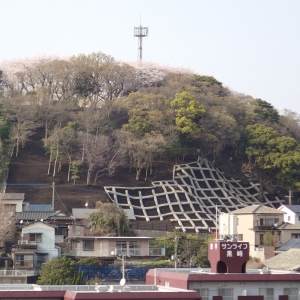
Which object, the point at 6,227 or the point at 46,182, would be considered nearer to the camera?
the point at 6,227

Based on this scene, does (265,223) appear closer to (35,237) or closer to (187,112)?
(35,237)

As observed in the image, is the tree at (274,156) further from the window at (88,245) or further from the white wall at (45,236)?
the white wall at (45,236)

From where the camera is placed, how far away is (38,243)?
3691 cm

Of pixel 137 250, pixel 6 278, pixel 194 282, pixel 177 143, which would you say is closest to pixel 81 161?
pixel 177 143

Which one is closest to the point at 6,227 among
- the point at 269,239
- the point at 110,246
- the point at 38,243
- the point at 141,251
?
the point at 38,243

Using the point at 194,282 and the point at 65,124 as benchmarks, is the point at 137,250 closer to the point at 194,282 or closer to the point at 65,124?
the point at 194,282

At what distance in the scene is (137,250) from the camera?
3656cm

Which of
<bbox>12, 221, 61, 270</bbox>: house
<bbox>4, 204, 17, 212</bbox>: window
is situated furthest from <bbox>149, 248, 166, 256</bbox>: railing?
→ <bbox>4, 204, 17, 212</bbox>: window

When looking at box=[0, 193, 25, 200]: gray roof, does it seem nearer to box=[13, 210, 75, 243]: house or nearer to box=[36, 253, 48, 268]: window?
box=[13, 210, 75, 243]: house

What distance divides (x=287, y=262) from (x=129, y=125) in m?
29.0

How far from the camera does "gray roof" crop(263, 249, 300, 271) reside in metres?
28.5

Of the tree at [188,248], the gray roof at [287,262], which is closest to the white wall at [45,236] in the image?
the tree at [188,248]

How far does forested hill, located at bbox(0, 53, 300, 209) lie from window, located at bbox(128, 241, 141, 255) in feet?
54.2

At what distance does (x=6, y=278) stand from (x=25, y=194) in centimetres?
1934
